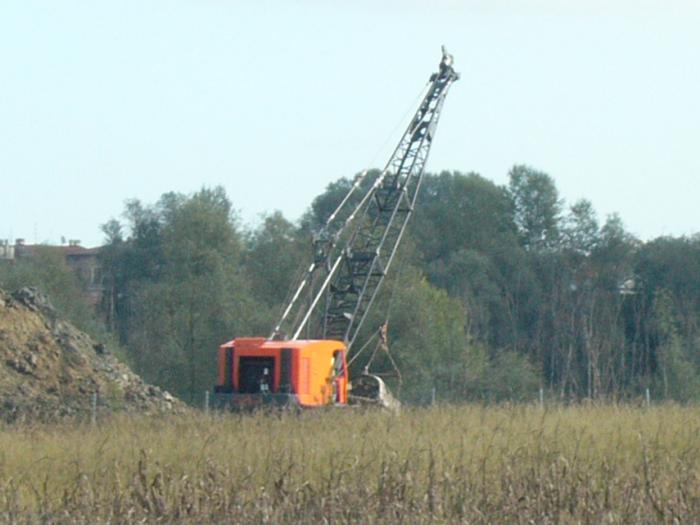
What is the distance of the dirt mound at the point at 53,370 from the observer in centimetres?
2669

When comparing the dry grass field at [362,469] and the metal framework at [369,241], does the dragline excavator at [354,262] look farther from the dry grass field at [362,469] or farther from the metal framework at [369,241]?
the dry grass field at [362,469]

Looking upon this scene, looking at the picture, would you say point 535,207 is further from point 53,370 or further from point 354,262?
point 53,370

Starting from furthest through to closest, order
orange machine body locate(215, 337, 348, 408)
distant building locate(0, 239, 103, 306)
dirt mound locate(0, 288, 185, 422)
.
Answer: distant building locate(0, 239, 103, 306) → dirt mound locate(0, 288, 185, 422) → orange machine body locate(215, 337, 348, 408)

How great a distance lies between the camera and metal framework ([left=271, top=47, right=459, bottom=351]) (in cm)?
3334

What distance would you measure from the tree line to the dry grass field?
599cm

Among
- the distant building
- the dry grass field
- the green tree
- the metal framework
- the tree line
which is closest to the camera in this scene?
the dry grass field

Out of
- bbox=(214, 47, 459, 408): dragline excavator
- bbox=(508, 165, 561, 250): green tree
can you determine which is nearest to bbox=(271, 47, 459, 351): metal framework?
bbox=(214, 47, 459, 408): dragline excavator

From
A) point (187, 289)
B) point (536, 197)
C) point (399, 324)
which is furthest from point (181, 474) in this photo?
point (536, 197)

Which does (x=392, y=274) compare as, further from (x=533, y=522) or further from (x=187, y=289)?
(x=533, y=522)

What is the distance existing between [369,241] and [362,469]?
75.0ft

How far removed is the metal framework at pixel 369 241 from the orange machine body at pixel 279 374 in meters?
6.19

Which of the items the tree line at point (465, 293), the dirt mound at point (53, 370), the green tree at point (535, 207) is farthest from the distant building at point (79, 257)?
the dirt mound at point (53, 370)

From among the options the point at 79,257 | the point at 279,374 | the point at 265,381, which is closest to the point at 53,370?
the point at 265,381

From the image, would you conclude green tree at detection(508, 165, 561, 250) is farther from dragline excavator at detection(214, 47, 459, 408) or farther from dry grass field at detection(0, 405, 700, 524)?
dry grass field at detection(0, 405, 700, 524)
